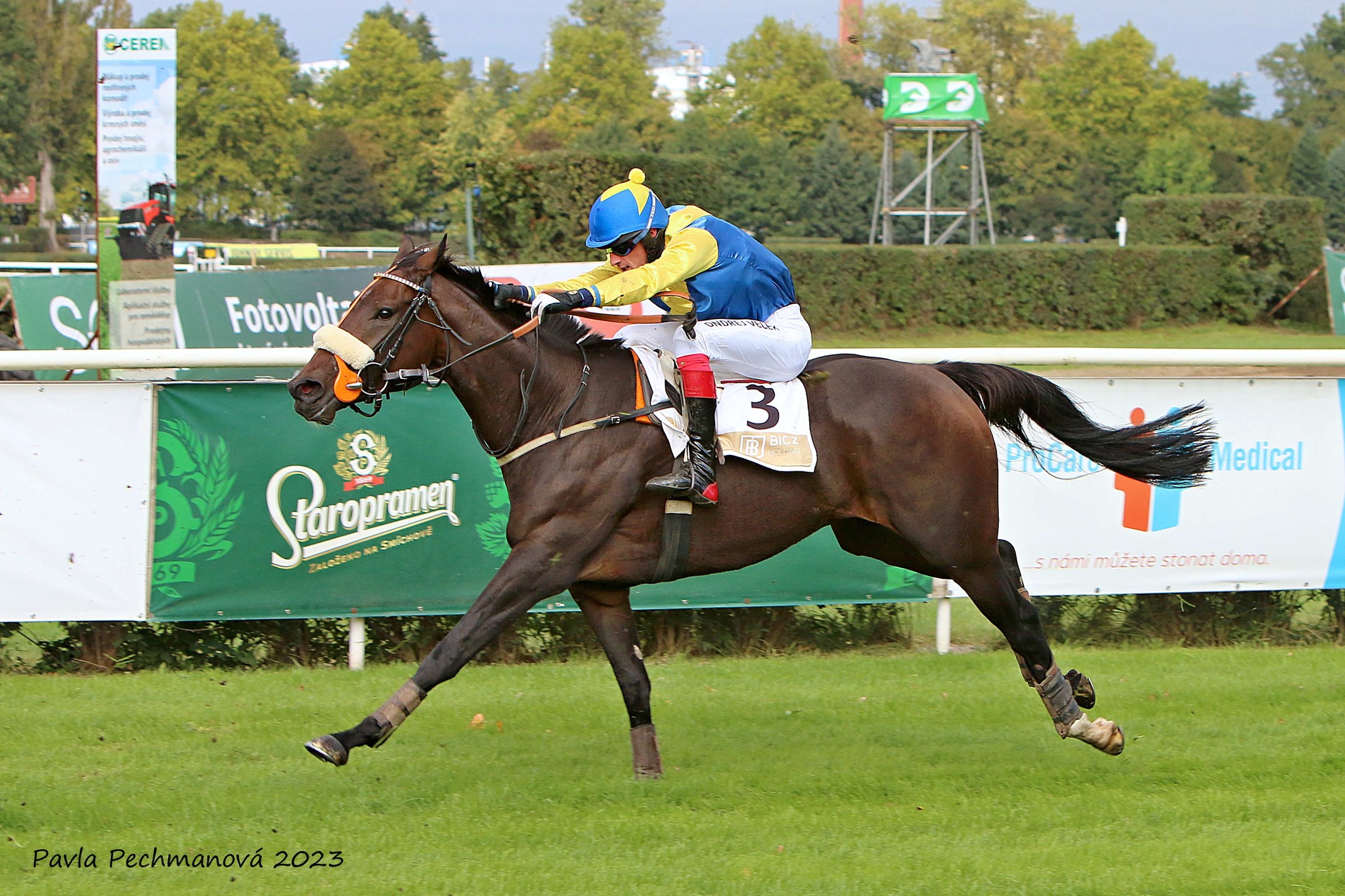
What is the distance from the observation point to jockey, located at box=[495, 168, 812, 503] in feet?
14.0

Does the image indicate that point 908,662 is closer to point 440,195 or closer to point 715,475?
point 715,475

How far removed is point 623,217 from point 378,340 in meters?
0.90

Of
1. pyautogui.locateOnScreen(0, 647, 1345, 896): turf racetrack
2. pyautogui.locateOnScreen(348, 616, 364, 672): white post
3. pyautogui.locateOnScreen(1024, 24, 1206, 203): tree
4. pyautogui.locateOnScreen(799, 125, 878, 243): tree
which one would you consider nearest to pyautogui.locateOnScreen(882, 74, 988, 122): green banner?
pyautogui.locateOnScreen(799, 125, 878, 243): tree

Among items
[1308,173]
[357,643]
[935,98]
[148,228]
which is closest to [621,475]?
[357,643]

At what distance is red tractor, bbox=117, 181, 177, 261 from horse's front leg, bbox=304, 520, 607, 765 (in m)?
6.24

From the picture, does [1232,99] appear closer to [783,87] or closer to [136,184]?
[783,87]

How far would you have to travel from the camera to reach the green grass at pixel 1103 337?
24.5m

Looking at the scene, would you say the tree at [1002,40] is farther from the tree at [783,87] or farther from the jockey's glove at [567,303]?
the jockey's glove at [567,303]

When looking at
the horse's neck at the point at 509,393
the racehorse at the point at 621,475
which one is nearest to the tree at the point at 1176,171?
the racehorse at the point at 621,475

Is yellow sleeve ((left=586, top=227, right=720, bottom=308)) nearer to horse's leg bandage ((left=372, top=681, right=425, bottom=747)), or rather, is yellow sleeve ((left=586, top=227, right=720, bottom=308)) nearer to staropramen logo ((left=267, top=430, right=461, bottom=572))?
horse's leg bandage ((left=372, top=681, right=425, bottom=747))

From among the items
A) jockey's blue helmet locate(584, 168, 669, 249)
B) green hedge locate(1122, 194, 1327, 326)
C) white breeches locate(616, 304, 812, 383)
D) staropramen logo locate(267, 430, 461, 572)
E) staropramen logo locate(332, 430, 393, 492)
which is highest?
green hedge locate(1122, 194, 1327, 326)

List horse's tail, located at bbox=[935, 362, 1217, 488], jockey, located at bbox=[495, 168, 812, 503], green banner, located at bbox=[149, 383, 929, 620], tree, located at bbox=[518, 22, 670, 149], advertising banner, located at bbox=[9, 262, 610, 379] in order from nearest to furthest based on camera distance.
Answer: jockey, located at bbox=[495, 168, 812, 503] < horse's tail, located at bbox=[935, 362, 1217, 488] < green banner, located at bbox=[149, 383, 929, 620] < advertising banner, located at bbox=[9, 262, 610, 379] < tree, located at bbox=[518, 22, 670, 149]

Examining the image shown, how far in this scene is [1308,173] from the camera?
59.1 m

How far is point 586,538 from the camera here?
4.30 metres
